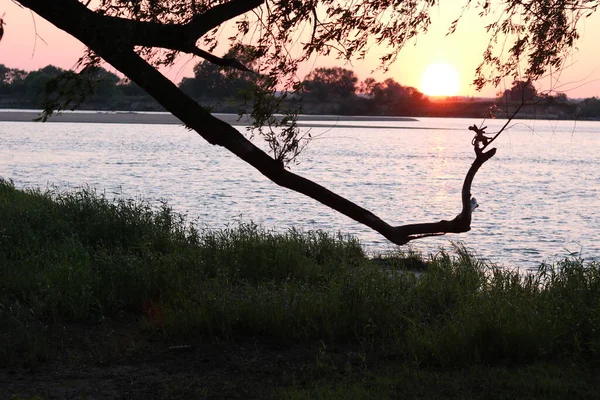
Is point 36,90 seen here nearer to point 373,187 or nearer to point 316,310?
point 373,187

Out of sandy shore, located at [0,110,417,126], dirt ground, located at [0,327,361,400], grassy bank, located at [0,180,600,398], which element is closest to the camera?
dirt ground, located at [0,327,361,400]

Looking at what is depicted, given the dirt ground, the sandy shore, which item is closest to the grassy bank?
the dirt ground

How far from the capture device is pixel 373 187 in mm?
42688

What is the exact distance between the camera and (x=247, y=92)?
8.75 metres

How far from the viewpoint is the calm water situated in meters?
24.7

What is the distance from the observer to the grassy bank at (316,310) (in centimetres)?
832

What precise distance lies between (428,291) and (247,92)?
4126 mm

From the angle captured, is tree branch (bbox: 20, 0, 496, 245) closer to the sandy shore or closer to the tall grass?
the tall grass

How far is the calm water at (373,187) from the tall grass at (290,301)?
2.21 meters

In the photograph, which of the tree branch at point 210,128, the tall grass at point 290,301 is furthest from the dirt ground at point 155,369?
the tree branch at point 210,128

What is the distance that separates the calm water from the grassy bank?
223 centimetres

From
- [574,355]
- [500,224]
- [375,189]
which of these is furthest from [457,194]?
[574,355]

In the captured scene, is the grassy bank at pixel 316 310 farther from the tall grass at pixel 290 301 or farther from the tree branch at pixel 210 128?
the tree branch at pixel 210 128

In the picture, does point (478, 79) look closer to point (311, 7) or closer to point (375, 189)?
point (311, 7)
